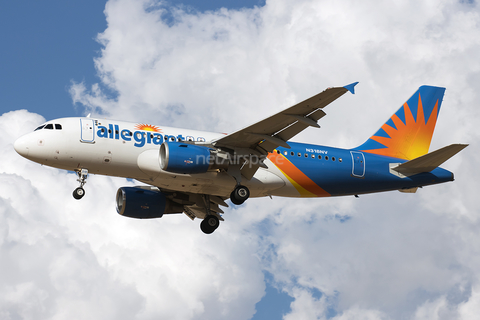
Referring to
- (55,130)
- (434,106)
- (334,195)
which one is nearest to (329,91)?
(334,195)

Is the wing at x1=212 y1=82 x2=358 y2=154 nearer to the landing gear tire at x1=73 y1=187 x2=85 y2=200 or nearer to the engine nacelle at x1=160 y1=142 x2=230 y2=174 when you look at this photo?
the engine nacelle at x1=160 y1=142 x2=230 y2=174

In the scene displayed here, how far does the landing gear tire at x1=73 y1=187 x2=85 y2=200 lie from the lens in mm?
26927

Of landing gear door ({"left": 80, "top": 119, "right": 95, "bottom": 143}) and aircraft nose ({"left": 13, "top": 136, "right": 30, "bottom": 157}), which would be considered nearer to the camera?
aircraft nose ({"left": 13, "top": 136, "right": 30, "bottom": 157})

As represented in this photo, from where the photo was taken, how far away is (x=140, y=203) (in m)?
31.8

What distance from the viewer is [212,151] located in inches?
1073

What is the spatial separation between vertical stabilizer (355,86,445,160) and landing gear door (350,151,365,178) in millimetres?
2066

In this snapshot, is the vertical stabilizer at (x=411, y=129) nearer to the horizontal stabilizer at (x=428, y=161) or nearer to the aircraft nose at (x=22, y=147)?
the horizontal stabilizer at (x=428, y=161)

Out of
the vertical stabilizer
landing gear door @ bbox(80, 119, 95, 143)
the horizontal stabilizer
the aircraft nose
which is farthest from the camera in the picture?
the vertical stabilizer

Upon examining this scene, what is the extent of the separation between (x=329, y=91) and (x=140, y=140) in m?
9.81

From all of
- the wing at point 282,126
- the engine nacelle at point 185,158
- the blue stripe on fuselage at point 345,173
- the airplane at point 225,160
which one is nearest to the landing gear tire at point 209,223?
the airplane at point 225,160

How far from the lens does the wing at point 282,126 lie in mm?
23188

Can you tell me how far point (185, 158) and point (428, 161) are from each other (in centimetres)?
1405

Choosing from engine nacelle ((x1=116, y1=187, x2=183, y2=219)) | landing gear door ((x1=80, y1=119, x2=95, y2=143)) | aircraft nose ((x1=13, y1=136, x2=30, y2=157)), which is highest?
landing gear door ((x1=80, y1=119, x2=95, y2=143))

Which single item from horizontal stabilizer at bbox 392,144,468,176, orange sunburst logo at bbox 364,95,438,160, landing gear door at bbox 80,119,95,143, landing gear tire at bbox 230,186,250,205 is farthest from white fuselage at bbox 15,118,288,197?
orange sunburst logo at bbox 364,95,438,160
